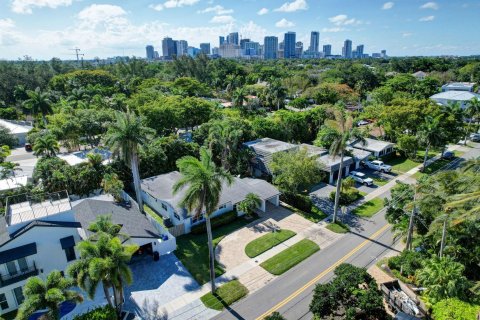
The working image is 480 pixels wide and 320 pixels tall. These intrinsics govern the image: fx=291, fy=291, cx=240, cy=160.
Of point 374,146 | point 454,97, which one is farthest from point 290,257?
point 454,97

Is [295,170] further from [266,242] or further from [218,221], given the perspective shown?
[218,221]

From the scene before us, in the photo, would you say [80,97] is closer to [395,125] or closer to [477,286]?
[395,125]

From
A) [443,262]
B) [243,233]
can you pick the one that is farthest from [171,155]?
[443,262]

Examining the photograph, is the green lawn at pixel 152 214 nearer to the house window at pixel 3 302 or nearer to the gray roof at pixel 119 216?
the gray roof at pixel 119 216

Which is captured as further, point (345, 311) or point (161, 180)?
point (161, 180)

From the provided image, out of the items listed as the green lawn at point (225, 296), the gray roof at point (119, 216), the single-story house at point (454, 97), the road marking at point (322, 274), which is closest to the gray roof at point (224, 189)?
the gray roof at point (119, 216)

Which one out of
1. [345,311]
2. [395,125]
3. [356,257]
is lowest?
[356,257]

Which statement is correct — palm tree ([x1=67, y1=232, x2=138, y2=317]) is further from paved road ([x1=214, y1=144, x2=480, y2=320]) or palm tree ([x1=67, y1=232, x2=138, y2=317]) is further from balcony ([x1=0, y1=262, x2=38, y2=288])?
paved road ([x1=214, y1=144, x2=480, y2=320])
